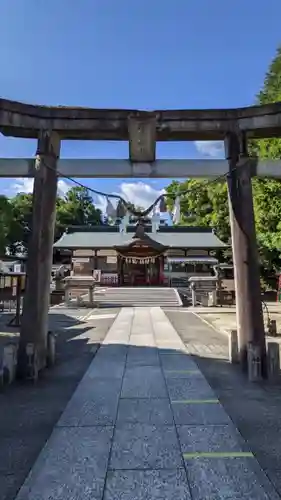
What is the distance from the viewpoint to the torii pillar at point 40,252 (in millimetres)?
6641

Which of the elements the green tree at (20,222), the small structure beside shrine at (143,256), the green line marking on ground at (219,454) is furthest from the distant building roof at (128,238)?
the green line marking on ground at (219,454)

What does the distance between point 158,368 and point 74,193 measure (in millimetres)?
62274

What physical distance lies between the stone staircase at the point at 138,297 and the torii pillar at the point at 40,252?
17.1 meters

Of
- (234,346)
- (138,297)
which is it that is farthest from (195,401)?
(138,297)

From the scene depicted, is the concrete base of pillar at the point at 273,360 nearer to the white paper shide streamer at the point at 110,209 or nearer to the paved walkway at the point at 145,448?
the paved walkway at the point at 145,448

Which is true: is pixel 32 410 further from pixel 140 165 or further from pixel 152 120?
pixel 152 120

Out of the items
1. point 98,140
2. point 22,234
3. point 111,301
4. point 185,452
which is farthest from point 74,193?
point 185,452

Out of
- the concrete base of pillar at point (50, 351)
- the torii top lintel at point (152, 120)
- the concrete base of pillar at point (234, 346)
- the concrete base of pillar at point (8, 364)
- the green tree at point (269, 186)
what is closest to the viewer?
the concrete base of pillar at point (8, 364)

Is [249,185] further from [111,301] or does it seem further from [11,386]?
[111,301]

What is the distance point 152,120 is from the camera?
702 centimetres

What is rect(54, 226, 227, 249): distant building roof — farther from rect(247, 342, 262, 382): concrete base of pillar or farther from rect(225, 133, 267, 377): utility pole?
rect(247, 342, 262, 382): concrete base of pillar

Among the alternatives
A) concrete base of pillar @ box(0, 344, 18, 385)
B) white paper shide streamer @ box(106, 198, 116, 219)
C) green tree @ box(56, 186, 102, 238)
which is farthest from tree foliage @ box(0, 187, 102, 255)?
concrete base of pillar @ box(0, 344, 18, 385)

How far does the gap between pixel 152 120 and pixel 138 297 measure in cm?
2133

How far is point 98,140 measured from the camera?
7.57 m
